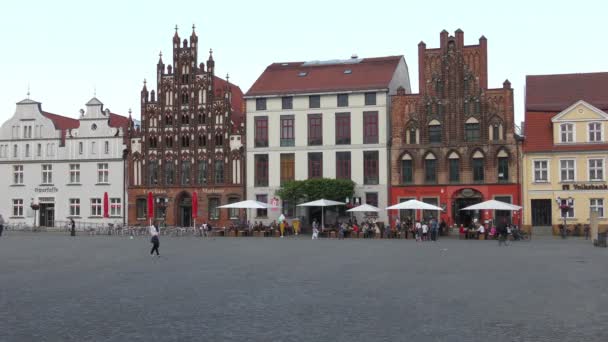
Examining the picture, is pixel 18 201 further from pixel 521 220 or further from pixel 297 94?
pixel 521 220

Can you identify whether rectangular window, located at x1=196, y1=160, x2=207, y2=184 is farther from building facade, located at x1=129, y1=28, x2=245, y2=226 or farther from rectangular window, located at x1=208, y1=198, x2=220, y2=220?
rectangular window, located at x1=208, y1=198, x2=220, y2=220

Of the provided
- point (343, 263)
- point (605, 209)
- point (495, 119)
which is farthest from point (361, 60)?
point (343, 263)

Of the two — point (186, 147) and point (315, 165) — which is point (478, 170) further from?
point (186, 147)

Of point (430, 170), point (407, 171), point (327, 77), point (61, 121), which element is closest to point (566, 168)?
point (430, 170)

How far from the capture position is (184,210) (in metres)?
63.5

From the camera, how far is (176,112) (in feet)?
208

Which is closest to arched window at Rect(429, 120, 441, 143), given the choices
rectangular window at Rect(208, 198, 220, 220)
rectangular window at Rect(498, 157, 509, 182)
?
rectangular window at Rect(498, 157, 509, 182)

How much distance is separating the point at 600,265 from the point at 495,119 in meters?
31.9

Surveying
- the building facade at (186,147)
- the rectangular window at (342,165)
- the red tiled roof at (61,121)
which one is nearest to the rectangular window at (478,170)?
the rectangular window at (342,165)

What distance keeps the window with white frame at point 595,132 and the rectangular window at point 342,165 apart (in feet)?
61.7

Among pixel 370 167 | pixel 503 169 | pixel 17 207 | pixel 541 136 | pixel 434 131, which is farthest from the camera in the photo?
pixel 17 207

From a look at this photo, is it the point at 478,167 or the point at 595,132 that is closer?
the point at 595,132

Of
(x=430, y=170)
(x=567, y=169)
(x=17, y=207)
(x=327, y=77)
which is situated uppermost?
(x=327, y=77)

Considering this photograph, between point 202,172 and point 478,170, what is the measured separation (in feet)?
78.3
